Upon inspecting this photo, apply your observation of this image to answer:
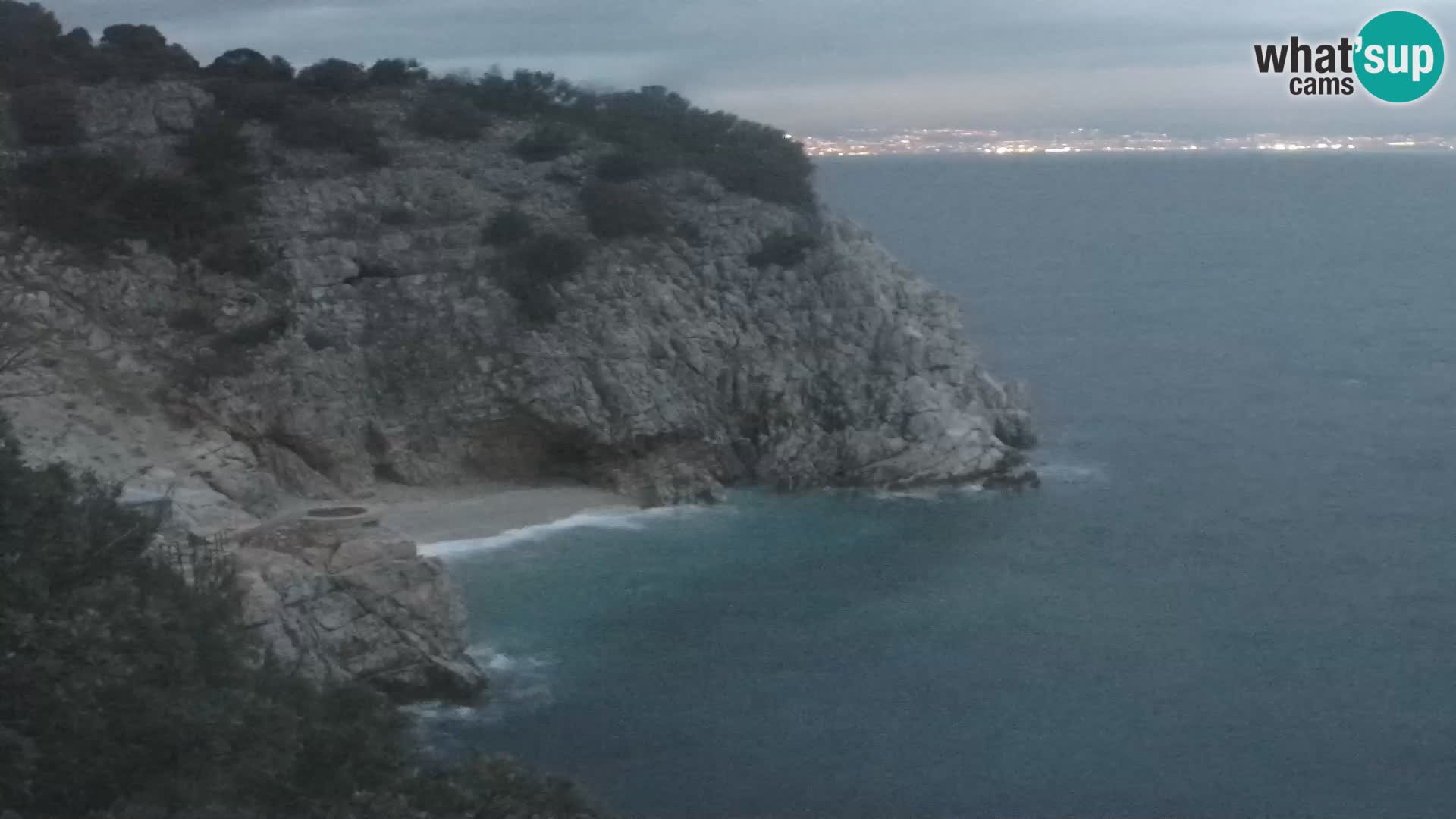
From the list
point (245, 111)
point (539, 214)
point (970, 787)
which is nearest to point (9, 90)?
point (245, 111)

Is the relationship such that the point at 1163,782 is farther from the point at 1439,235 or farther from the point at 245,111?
the point at 1439,235

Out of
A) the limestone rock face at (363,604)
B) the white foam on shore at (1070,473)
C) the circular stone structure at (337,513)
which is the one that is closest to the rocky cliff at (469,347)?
the white foam on shore at (1070,473)

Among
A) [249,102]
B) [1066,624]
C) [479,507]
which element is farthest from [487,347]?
[1066,624]

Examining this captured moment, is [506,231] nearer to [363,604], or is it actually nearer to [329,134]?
[329,134]

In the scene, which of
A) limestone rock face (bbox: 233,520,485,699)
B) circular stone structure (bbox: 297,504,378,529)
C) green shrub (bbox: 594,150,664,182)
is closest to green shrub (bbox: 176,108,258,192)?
green shrub (bbox: 594,150,664,182)

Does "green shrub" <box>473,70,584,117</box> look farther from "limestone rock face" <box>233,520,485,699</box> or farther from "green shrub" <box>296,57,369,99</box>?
"limestone rock face" <box>233,520,485,699</box>

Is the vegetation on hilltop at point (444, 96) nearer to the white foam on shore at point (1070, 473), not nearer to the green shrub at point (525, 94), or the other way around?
the green shrub at point (525, 94)
